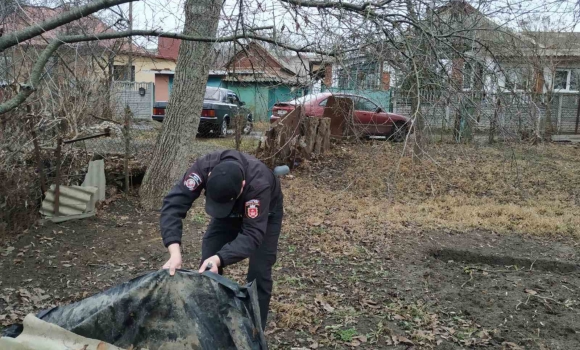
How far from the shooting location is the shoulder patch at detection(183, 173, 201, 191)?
288 cm

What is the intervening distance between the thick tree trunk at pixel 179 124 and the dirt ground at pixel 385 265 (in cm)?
44

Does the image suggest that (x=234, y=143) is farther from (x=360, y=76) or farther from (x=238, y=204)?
(x=238, y=204)

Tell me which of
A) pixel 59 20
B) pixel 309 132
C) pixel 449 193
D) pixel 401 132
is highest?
pixel 59 20

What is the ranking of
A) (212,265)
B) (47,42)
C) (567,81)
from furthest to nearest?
(567,81), (47,42), (212,265)

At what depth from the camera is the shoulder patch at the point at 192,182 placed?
2883mm

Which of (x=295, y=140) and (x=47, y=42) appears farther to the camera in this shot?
(x=295, y=140)

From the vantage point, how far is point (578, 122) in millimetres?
17781

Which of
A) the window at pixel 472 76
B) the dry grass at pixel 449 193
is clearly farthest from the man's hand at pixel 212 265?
the dry grass at pixel 449 193

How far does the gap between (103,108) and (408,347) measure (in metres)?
7.80

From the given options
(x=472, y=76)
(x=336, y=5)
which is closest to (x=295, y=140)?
(x=472, y=76)

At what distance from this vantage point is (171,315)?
100 inches

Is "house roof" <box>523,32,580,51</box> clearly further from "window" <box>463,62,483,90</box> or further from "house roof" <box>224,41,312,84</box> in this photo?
"window" <box>463,62,483,90</box>

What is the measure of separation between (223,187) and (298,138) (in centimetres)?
757

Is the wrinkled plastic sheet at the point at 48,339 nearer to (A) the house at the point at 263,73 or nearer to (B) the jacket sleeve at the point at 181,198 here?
(B) the jacket sleeve at the point at 181,198
